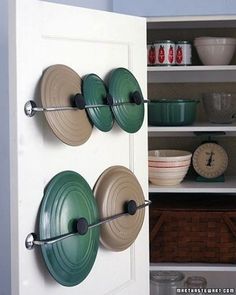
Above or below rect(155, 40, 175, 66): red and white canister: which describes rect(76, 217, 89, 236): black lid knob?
below

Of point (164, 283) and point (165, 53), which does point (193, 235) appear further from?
point (165, 53)

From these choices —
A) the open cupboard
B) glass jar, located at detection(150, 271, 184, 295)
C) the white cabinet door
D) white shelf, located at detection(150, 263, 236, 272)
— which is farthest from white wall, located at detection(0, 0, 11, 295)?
the open cupboard

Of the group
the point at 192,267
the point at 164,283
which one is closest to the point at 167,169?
the point at 192,267

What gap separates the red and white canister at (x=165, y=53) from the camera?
7.27 ft

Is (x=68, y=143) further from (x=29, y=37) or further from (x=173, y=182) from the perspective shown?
(x=173, y=182)

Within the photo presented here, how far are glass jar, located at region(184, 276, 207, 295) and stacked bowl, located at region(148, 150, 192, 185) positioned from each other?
1.50ft

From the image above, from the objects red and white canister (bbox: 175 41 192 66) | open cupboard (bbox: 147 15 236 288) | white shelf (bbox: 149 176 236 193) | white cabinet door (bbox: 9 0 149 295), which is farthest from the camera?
open cupboard (bbox: 147 15 236 288)

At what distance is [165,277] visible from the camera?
7.67 ft

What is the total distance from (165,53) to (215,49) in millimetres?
208

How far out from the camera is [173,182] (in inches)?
87.5

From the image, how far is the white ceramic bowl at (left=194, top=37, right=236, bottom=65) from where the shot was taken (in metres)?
2.20

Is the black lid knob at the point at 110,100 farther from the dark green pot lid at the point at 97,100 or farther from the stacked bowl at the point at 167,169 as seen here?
the stacked bowl at the point at 167,169

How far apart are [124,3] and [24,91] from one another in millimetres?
881

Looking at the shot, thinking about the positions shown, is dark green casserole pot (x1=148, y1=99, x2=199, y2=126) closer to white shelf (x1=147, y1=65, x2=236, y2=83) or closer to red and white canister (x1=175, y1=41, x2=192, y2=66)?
red and white canister (x1=175, y1=41, x2=192, y2=66)
